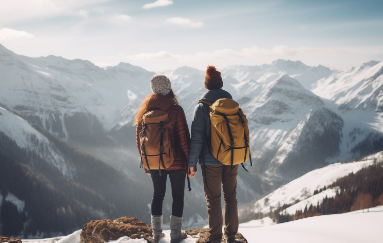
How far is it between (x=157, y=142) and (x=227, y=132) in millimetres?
2013

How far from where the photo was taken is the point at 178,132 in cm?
720

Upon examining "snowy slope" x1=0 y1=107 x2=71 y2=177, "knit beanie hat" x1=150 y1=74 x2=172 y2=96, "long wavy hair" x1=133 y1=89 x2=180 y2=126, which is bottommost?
"snowy slope" x1=0 y1=107 x2=71 y2=177

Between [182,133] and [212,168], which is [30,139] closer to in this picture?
[182,133]

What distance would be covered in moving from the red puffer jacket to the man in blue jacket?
10.5 inches

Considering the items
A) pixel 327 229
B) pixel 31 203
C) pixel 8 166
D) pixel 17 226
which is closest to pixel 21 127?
pixel 8 166

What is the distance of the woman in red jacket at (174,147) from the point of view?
23.5ft

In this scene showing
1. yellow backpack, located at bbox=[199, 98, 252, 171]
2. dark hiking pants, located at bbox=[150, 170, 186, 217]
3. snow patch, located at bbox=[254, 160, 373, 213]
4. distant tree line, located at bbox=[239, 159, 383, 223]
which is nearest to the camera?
yellow backpack, located at bbox=[199, 98, 252, 171]

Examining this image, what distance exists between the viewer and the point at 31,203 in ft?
458

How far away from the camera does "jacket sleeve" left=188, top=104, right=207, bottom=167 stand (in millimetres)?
6867

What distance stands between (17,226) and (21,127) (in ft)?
275

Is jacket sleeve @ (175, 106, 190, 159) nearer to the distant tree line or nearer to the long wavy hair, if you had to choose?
the long wavy hair

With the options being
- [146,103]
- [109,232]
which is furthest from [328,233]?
[109,232]

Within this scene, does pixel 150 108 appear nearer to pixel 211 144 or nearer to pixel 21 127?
pixel 211 144

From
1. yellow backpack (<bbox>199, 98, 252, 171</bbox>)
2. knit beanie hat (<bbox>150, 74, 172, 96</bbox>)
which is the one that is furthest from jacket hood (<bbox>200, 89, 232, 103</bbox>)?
knit beanie hat (<bbox>150, 74, 172, 96</bbox>)
